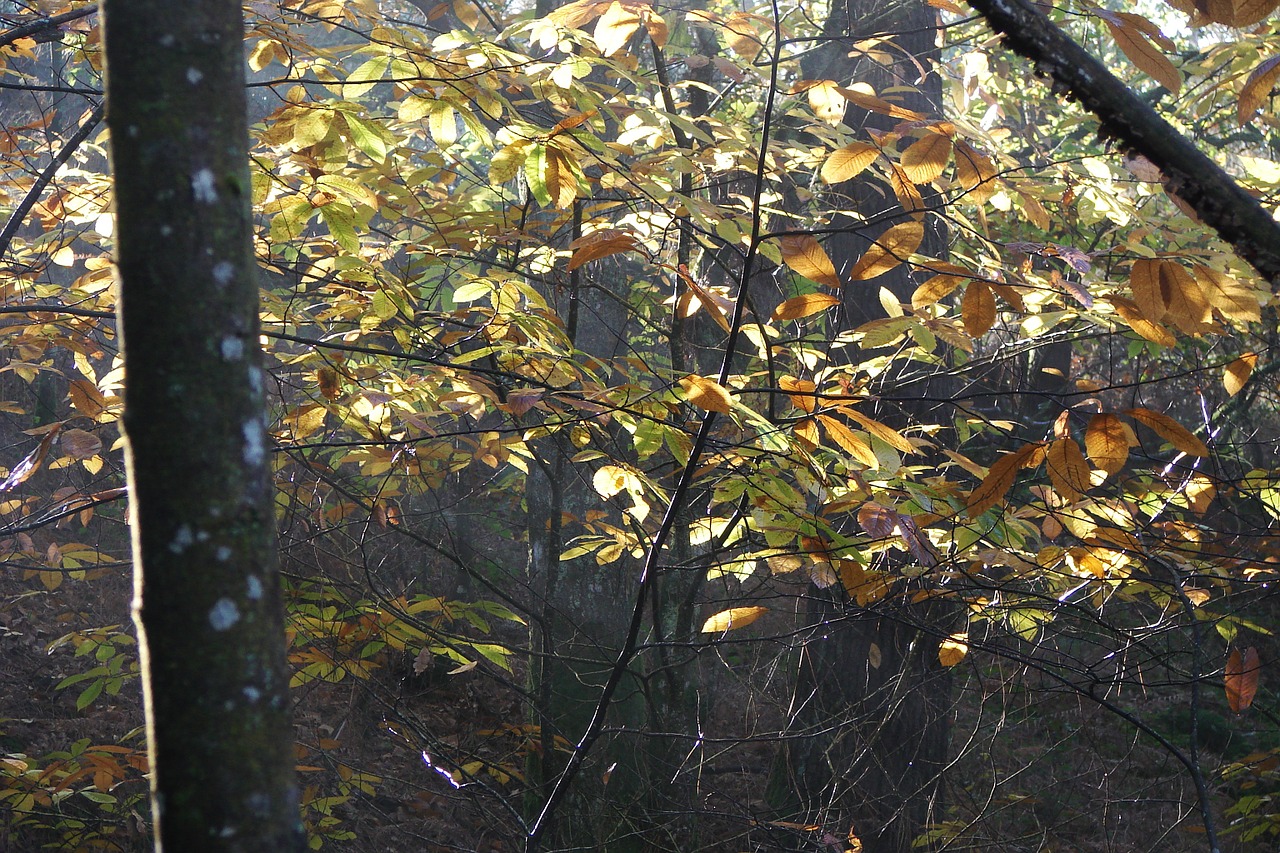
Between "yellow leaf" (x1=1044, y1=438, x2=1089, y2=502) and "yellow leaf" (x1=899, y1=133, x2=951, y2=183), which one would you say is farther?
"yellow leaf" (x1=899, y1=133, x2=951, y2=183)

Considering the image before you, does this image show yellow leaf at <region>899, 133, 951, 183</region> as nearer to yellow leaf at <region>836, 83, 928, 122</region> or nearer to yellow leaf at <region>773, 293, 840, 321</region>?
yellow leaf at <region>836, 83, 928, 122</region>

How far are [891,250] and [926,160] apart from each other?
0.80ft

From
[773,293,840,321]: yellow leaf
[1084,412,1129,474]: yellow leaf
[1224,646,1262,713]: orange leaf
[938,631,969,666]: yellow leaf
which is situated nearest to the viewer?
[1084,412,1129,474]: yellow leaf

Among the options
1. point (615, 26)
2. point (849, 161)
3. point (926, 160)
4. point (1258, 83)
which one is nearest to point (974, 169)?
point (926, 160)

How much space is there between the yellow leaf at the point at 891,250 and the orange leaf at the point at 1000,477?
433 millimetres

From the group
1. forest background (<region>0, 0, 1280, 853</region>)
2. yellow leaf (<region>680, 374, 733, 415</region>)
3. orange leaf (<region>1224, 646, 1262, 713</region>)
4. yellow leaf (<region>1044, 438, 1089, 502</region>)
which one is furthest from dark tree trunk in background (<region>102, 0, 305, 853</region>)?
orange leaf (<region>1224, 646, 1262, 713</region>)

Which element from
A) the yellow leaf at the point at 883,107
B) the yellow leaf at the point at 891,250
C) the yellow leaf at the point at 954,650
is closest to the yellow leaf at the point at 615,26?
the yellow leaf at the point at 883,107

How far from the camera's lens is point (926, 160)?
177 cm

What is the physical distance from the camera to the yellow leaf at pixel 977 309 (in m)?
1.64

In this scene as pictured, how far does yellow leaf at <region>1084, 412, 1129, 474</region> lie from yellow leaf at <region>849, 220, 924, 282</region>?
474mm

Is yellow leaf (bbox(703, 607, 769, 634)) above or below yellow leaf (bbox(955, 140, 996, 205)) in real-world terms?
below

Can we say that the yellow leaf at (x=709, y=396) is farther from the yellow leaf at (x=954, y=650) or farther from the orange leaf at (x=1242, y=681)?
the orange leaf at (x=1242, y=681)

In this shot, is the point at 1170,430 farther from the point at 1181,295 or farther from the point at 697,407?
the point at 697,407

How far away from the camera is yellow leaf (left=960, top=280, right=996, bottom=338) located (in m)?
1.64
